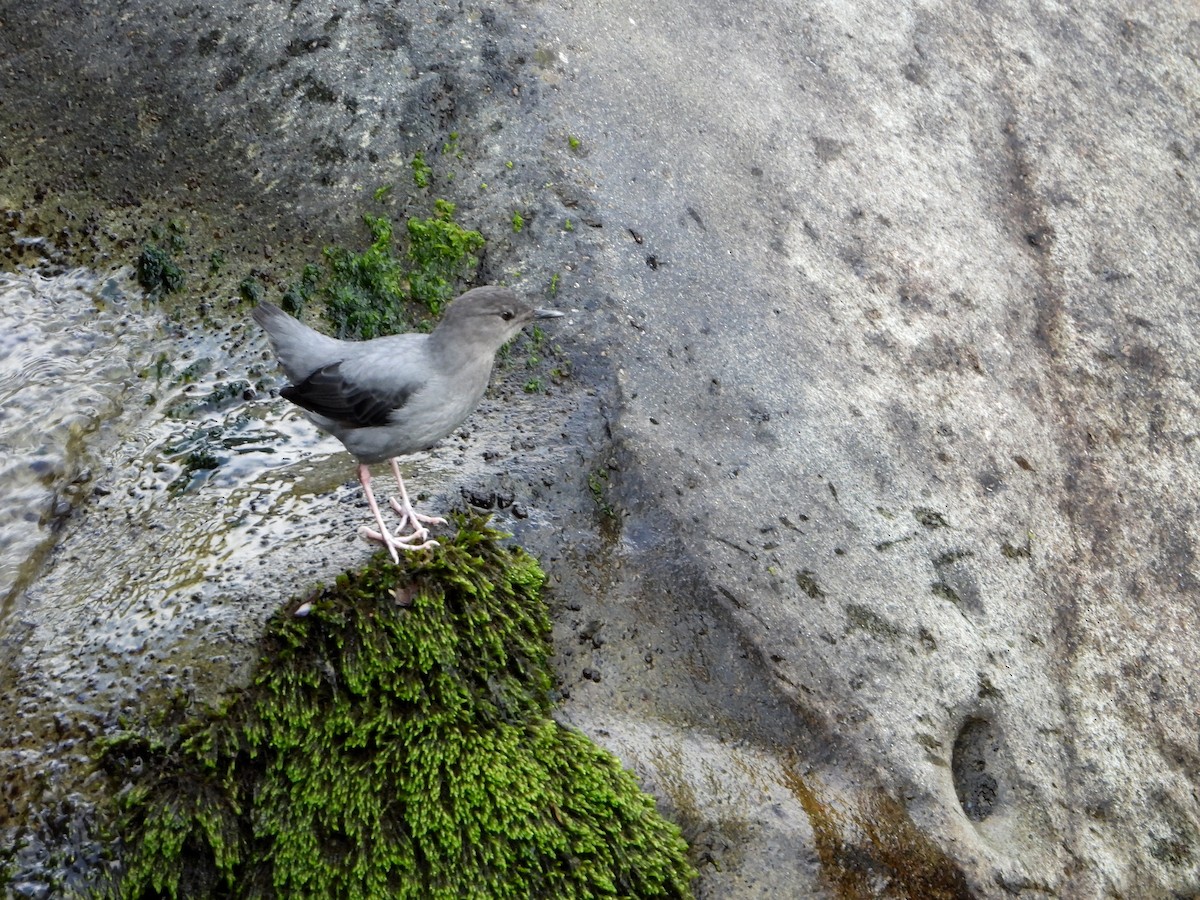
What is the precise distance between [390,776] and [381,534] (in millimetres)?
941

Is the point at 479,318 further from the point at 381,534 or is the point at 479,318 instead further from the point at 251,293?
the point at 251,293

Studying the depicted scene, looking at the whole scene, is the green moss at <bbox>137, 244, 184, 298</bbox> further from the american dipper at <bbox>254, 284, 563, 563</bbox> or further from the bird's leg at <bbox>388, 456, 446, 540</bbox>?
the bird's leg at <bbox>388, 456, 446, 540</bbox>

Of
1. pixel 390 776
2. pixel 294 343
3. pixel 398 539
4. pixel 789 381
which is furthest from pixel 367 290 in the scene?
pixel 390 776

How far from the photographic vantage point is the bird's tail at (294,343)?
4.43m

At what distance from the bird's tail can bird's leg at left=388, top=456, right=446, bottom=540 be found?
0.51 meters

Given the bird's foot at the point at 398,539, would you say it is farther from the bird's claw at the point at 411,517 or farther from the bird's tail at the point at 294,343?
the bird's tail at the point at 294,343

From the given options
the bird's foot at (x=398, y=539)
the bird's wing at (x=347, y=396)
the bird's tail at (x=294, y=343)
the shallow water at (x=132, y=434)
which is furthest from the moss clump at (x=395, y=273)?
the bird's foot at (x=398, y=539)

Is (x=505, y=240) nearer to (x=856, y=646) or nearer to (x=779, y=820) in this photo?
(x=856, y=646)

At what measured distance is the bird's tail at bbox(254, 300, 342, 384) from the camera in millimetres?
4426

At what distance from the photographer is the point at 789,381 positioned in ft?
17.4

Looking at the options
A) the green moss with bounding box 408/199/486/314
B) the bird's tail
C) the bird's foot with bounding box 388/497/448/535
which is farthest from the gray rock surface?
the bird's tail

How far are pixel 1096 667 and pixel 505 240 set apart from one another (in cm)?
361

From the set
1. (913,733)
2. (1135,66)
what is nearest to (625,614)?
(913,733)

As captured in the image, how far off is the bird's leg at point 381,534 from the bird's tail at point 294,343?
47cm
